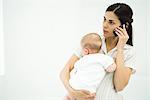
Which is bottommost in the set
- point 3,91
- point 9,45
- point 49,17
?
point 3,91

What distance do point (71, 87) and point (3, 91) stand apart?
1.05 meters

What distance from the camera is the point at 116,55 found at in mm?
1661

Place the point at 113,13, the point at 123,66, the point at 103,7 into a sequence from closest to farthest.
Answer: the point at 123,66
the point at 113,13
the point at 103,7

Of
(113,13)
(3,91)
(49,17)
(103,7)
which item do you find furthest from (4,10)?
(113,13)

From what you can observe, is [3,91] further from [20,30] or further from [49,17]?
[49,17]

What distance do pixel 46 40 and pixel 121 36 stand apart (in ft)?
3.25

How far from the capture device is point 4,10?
2471 millimetres

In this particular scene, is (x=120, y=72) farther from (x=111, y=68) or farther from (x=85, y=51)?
(x=85, y=51)

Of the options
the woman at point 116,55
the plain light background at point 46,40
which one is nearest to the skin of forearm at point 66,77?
the woman at point 116,55

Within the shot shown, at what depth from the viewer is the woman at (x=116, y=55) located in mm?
1611

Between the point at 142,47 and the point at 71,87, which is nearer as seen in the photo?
the point at 71,87

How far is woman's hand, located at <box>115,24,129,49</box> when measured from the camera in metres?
1.63

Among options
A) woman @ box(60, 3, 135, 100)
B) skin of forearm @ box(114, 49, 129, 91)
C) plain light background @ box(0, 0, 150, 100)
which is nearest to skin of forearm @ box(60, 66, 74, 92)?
woman @ box(60, 3, 135, 100)

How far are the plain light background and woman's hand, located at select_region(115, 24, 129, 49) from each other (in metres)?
0.76
